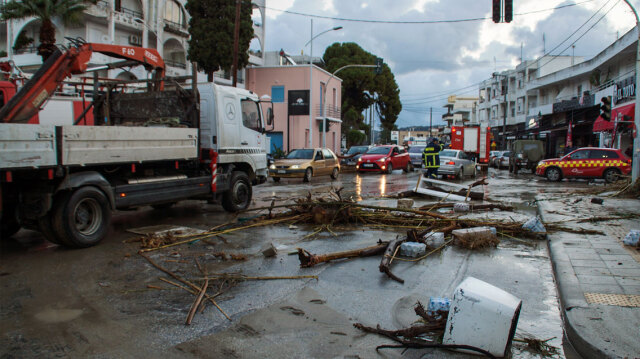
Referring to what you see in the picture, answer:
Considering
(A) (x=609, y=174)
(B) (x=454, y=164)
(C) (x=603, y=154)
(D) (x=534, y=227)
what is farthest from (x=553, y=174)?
(D) (x=534, y=227)

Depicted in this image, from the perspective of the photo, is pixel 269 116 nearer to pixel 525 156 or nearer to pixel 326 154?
pixel 326 154

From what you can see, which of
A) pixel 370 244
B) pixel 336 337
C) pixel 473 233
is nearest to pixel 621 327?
pixel 336 337

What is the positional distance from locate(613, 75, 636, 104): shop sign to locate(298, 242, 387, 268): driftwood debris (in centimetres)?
2533

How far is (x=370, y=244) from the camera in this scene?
7.40 meters

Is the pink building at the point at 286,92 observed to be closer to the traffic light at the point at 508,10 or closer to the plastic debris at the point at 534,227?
the traffic light at the point at 508,10

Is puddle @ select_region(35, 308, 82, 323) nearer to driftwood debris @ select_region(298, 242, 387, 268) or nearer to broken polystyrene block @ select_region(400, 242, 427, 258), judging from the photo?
driftwood debris @ select_region(298, 242, 387, 268)

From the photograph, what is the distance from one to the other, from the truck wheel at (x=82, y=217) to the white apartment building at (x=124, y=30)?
2033cm

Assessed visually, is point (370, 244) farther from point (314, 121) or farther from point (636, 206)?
point (314, 121)

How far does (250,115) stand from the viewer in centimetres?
1123

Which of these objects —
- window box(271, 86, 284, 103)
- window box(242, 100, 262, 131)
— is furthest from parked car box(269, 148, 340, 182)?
window box(271, 86, 284, 103)

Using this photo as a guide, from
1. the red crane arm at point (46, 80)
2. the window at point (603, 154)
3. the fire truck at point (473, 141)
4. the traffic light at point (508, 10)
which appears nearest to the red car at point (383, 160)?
the fire truck at point (473, 141)

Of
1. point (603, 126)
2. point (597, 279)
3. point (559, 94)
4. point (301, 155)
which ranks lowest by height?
point (597, 279)

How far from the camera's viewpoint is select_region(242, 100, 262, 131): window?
432 inches

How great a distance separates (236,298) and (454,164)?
61.7 ft
